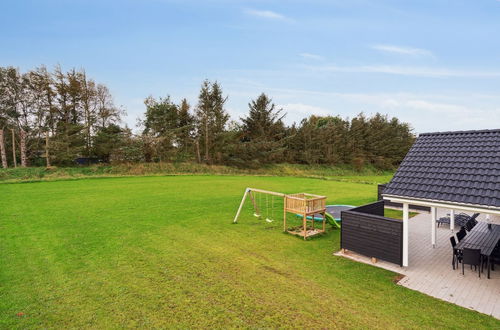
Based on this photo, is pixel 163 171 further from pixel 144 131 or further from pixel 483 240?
pixel 483 240

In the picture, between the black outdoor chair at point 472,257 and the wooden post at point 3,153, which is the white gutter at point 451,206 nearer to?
the black outdoor chair at point 472,257

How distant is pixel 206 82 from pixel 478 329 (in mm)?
32833

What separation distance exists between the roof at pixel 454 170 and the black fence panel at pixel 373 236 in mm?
741

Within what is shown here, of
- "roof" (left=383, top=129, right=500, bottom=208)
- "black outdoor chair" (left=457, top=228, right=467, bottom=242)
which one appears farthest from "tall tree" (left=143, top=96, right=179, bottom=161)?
"black outdoor chair" (left=457, top=228, right=467, bottom=242)

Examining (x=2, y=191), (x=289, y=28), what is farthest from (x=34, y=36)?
(x=289, y=28)

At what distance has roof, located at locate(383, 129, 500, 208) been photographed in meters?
5.23

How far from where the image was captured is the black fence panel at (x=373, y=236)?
6102mm

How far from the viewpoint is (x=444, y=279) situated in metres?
5.65

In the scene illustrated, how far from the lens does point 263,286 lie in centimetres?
526

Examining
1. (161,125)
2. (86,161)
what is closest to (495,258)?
(161,125)

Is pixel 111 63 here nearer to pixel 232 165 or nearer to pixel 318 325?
pixel 232 165

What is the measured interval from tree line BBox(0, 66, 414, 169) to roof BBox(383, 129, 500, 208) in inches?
1046

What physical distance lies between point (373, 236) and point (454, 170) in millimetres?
2303

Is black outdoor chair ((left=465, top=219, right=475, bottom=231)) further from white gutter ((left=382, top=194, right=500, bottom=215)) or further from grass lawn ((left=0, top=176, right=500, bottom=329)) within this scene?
grass lawn ((left=0, top=176, right=500, bottom=329))
